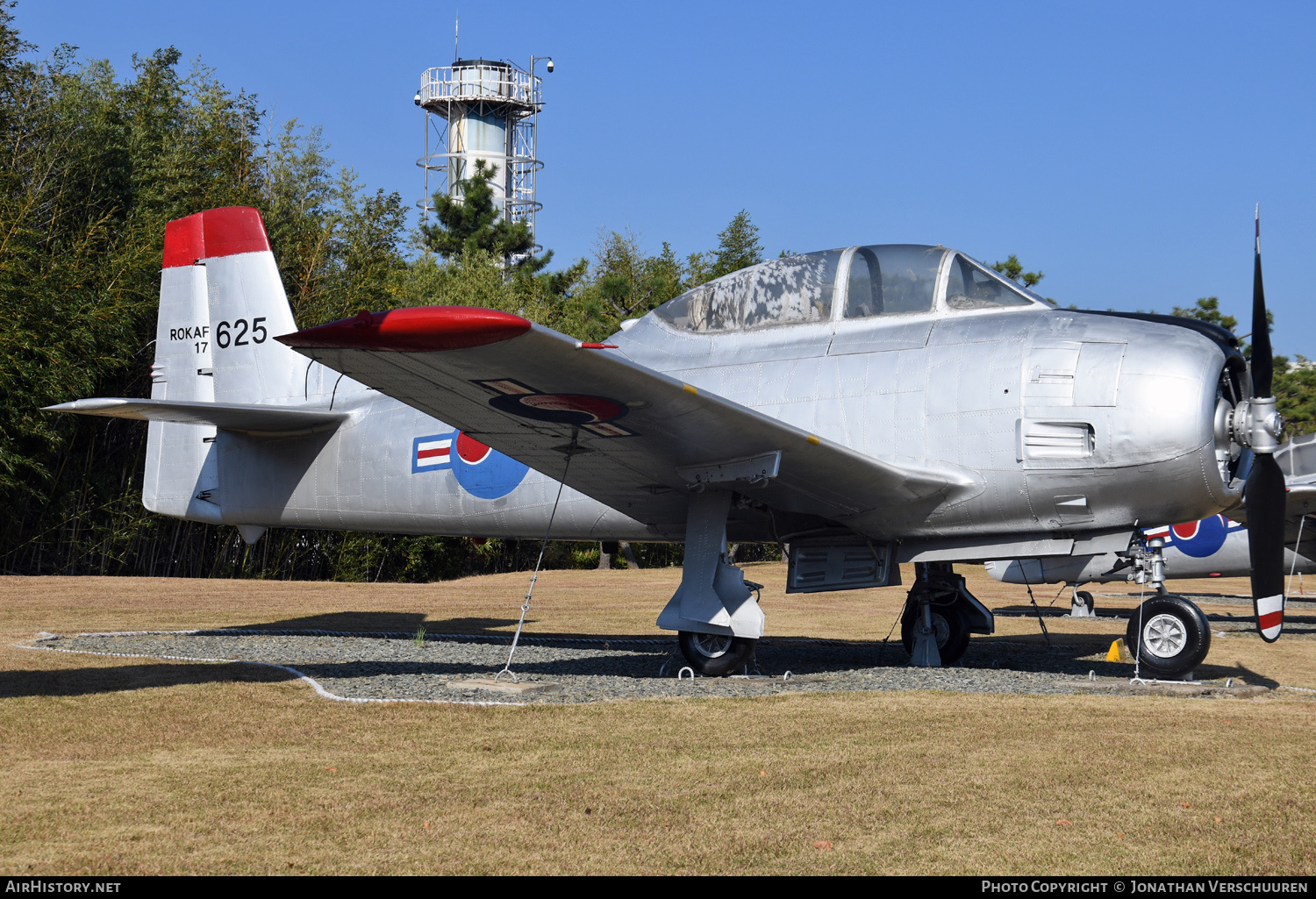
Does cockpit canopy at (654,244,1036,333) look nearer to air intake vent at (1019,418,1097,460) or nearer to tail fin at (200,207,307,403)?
air intake vent at (1019,418,1097,460)

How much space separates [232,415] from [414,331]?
5.19 meters

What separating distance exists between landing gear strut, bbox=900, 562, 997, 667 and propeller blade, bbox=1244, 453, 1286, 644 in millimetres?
2367

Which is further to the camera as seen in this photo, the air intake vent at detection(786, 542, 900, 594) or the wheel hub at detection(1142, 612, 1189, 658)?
the air intake vent at detection(786, 542, 900, 594)

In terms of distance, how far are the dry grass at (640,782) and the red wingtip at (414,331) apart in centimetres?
208

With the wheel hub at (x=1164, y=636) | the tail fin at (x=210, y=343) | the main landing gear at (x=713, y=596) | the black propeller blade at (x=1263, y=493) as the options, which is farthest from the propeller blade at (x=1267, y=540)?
the tail fin at (x=210, y=343)

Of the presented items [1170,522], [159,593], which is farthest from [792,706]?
[159,593]

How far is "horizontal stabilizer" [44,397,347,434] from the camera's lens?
8.38 metres

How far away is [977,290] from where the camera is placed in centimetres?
825

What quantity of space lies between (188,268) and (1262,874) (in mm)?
11601

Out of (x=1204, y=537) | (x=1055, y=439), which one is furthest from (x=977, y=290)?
(x=1204, y=537)

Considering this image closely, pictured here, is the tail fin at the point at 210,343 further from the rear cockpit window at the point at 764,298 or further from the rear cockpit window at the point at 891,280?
the rear cockpit window at the point at 891,280

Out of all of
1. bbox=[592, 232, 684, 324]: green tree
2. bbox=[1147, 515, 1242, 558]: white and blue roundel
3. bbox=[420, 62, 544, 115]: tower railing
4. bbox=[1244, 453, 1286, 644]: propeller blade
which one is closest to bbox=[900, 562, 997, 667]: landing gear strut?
bbox=[1244, 453, 1286, 644]: propeller blade

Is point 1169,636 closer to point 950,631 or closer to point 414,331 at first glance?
point 950,631
